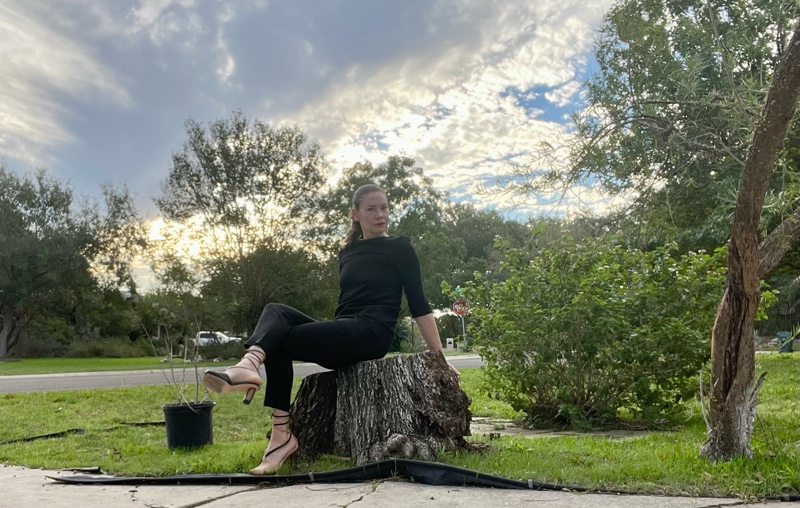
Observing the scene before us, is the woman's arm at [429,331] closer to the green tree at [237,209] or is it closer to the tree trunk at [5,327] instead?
the green tree at [237,209]

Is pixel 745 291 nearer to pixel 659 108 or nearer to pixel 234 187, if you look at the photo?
pixel 659 108

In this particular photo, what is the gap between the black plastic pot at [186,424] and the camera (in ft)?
17.2

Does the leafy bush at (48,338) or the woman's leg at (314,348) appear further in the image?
the leafy bush at (48,338)

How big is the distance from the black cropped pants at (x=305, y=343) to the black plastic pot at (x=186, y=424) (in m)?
1.41

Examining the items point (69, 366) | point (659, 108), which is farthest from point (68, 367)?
point (659, 108)

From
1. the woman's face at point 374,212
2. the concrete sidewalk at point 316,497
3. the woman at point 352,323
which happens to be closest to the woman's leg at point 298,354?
the woman at point 352,323

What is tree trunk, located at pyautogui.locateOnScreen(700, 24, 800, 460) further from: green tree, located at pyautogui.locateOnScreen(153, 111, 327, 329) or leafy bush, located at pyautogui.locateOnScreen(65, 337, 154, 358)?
leafy bush, located at pyautogui.locateOnScreen(65, 337, 154, 358)

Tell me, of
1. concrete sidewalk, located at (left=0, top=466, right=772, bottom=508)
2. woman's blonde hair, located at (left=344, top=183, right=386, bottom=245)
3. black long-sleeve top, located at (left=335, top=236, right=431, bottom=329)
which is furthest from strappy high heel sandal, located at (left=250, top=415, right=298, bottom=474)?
woman's blonde hair, located at (left=344, top=183, right=386, bottom=245)

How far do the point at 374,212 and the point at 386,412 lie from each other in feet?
4.27

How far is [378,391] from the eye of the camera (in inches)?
163

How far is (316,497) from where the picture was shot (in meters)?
3.28

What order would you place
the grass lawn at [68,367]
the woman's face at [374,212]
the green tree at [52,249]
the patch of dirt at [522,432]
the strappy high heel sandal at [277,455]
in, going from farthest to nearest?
1. the green tree at [52,249]
2. the grass lawn at [68,367]
3. the patch of dirt at [522,432]
4. the woman's face at [374,212]
5. the strappy high heel sandal at [277,455]

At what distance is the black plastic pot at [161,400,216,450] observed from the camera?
524cm

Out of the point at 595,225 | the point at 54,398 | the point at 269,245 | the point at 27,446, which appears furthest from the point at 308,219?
the point at 595,225
